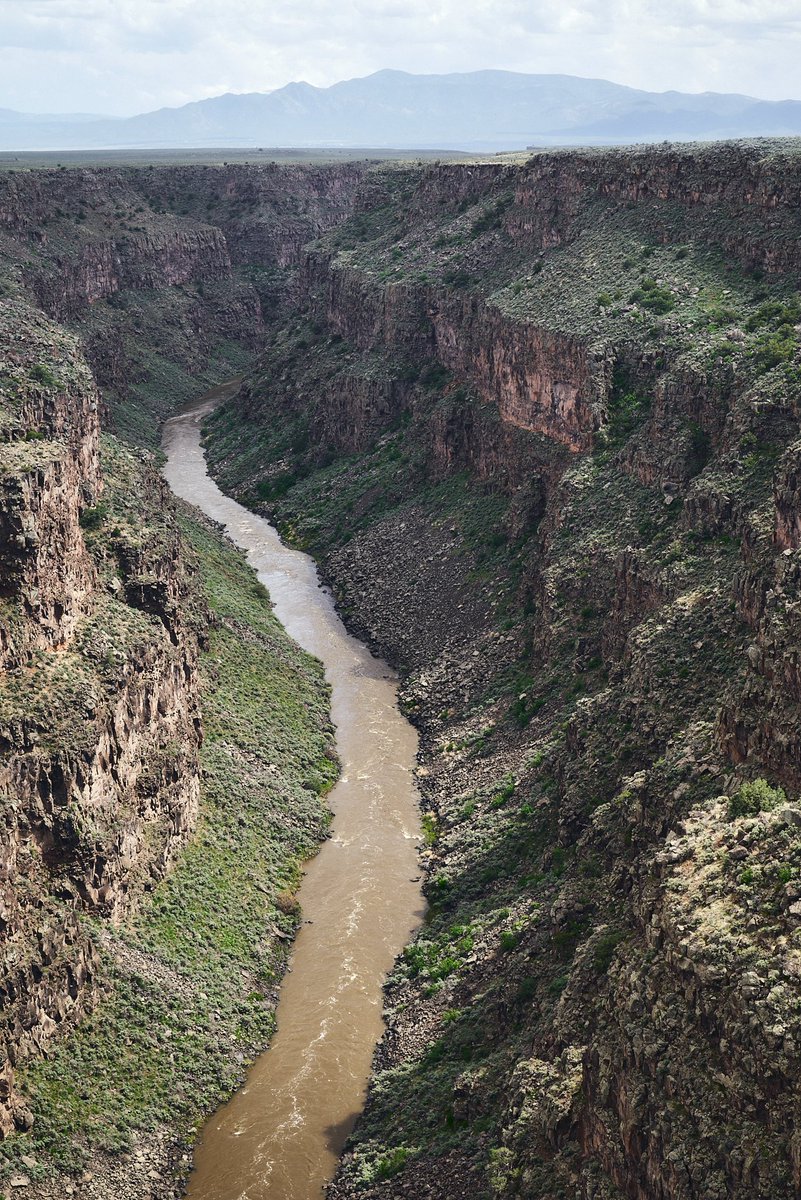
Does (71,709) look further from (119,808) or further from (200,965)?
(200,965)

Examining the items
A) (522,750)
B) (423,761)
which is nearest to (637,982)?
(522,750)

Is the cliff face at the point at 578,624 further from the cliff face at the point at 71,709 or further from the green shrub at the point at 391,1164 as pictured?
the cliff face at the point at 71,709

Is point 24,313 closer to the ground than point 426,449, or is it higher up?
higher up

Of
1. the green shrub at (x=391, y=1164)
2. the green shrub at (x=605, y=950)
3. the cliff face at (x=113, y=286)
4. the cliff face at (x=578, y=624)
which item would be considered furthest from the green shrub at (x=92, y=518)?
the cliff face at (x=113, y=286)

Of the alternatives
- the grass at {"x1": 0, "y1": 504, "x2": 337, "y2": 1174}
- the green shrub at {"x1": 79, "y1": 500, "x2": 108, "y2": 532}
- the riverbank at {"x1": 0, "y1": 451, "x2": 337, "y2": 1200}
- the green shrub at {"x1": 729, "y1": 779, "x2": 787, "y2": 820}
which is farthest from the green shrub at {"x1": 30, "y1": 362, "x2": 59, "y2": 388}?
the green shrub at {"x1": 729, "y1": 779, "x2": 787, "y2": 820}

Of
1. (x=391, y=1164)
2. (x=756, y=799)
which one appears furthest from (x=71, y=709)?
(x=756, y=799)

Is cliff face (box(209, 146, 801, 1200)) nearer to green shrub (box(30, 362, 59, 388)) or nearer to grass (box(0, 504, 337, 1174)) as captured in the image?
grass (box(0, 504, 337, 1174))

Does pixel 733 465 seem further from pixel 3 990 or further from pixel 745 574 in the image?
pixel 3 990
